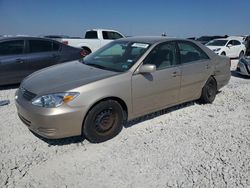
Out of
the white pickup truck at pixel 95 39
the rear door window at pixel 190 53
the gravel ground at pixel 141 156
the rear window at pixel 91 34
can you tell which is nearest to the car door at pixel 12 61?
the gravel ground at pixel 141 156

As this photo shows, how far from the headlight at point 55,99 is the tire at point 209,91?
3004 millimetres

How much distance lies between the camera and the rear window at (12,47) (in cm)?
582

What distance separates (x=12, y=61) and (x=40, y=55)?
764mm

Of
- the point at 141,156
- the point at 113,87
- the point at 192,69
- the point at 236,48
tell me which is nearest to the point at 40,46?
the point at 113,87

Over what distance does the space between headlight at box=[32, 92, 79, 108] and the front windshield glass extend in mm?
921

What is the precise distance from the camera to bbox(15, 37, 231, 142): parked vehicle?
293 cm

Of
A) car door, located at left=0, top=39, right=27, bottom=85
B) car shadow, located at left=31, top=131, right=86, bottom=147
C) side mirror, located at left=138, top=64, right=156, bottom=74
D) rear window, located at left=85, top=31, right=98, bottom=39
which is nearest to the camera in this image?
car shadow, located at left=31, top=131, right=86, bottom=147

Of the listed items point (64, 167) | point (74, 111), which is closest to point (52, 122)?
point (74, 111)

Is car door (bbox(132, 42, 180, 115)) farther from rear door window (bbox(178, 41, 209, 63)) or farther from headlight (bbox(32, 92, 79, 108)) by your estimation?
headlight (bbox(32, 92, 79, 108))

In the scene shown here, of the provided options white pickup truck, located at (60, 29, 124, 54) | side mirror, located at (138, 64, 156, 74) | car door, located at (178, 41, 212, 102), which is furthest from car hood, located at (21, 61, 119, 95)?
white pickup truck, located at (60, 29, 124, 54)

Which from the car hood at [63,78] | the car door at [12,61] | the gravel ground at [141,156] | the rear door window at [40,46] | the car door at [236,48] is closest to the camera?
the gravel ground at [141,156]

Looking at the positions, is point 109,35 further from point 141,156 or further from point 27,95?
point 141,156

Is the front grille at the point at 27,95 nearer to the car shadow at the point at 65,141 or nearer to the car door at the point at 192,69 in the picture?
the car shadow at the point at 65,141

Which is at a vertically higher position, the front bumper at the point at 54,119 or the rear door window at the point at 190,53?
the rear door window at the point at 190,53
